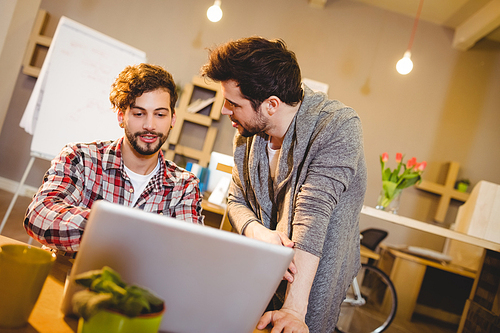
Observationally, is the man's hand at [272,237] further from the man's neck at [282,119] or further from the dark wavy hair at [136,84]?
the dark wavy hair at [136,84]

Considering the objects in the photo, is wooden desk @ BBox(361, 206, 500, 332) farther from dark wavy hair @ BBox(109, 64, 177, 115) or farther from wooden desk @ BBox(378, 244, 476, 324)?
dark wavy hair @ BBox(109, 64, 177, 115)

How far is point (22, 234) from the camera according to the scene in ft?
9.90

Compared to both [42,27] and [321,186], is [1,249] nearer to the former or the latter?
[321,186]

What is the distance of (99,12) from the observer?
4.15 metres

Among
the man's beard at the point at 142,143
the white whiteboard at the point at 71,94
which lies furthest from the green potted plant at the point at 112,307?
the white whiteboard at the point at 71,94

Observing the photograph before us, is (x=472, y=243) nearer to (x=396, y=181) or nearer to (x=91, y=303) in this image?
(x=396, y=181)

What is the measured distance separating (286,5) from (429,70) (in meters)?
1.76

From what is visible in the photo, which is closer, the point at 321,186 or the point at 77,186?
the point at 321,186

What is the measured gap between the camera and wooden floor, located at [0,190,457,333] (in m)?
2.99

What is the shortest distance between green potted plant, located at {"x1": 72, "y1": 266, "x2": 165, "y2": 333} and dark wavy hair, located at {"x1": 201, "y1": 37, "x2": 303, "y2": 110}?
32.1 inches

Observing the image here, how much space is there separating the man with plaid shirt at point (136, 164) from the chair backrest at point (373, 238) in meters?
2.61

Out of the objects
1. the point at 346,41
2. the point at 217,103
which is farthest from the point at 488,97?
the point at 217,103

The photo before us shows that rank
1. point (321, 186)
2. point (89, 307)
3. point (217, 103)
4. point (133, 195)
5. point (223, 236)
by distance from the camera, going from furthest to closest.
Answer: point (217, 103) < point (133, 195) < point (321, 186) < point (223, 236) < point (89, 307)

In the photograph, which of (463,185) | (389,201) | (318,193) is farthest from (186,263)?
(463,185)
